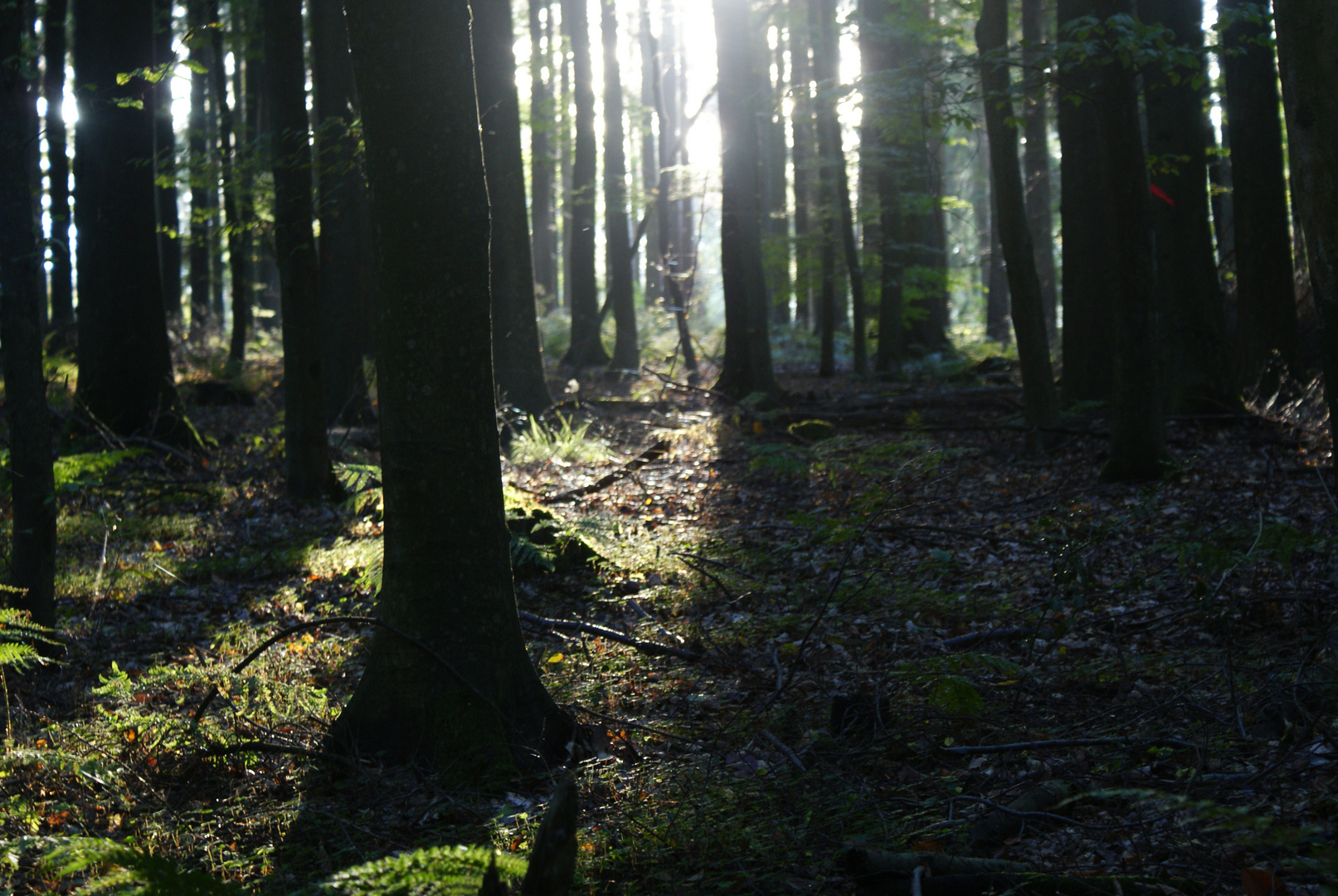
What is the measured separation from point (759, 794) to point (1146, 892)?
4.43 ft

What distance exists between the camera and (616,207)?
751 inches

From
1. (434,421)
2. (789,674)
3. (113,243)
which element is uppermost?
(113,243)

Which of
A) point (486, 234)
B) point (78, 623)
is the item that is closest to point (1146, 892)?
point (486, 234)

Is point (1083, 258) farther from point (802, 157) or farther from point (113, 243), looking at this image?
point (802, 157)

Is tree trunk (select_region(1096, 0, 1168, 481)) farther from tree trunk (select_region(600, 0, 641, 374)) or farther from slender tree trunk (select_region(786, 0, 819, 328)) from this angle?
tree trunk (select_region(600, 0, 641, 374))

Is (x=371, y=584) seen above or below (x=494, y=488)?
A: below

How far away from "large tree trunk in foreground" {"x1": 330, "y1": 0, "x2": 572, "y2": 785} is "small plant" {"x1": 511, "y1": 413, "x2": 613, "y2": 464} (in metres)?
6.27

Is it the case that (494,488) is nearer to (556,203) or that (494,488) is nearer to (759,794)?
(759,794)

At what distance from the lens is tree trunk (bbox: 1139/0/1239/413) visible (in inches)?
388

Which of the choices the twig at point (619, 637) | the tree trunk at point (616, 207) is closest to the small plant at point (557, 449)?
the twig at point (619, 637)

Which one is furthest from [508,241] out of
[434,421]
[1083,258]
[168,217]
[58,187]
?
[168,217]

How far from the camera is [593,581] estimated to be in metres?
6.76

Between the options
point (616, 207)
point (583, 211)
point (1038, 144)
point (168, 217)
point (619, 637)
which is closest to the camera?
point (619, 637)

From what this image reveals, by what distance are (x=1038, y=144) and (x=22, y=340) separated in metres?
20.0
